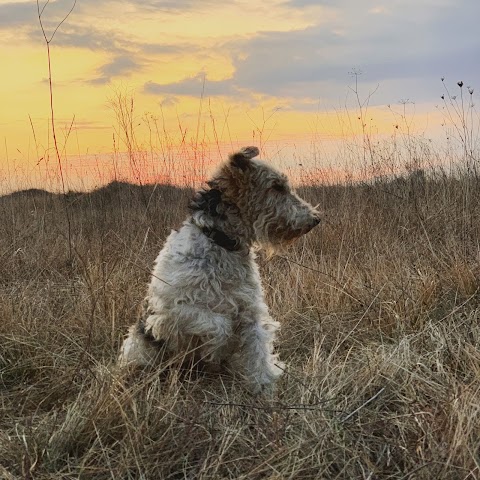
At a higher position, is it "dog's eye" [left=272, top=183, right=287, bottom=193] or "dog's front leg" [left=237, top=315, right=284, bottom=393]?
"dog's eye" [left=272, top=183, right=287, bottom=193]

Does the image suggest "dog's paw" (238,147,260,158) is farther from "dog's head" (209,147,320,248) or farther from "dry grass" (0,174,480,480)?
"dry grass" (0,174,480,480)

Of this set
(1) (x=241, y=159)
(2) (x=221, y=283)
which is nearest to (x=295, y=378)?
(2) (x=221, y=283)

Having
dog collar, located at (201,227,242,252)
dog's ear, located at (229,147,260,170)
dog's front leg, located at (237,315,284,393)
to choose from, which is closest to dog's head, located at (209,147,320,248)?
dog's ear, located at (229,147,260,170)

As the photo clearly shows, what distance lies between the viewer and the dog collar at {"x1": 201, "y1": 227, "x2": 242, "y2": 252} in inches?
168

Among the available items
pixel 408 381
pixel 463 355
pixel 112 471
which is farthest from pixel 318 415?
pixel 463 355

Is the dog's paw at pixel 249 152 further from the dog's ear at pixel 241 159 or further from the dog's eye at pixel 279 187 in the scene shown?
the dog's eye at pixel 279 187

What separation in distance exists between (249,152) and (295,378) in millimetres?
1655

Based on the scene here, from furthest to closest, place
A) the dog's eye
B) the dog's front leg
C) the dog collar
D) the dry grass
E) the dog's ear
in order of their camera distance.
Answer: the dog's eye, the dog's ear, the dog collar, the dog's front leg, the dry grass

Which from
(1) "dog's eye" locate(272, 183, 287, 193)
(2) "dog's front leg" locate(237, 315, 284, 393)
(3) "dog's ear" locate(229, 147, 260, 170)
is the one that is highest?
(3) "dog's ear" locate(229, 147, 260, 170)

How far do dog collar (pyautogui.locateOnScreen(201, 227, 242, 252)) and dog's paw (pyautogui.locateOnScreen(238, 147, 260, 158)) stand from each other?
1.99 ft

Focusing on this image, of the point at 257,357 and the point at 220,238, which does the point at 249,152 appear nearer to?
the point at 220,238

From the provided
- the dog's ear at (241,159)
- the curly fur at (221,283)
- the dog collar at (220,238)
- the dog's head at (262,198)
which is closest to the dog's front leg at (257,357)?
the curly fur at (221,283)

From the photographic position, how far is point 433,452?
287 centimetres

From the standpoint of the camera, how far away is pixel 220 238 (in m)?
4.27
